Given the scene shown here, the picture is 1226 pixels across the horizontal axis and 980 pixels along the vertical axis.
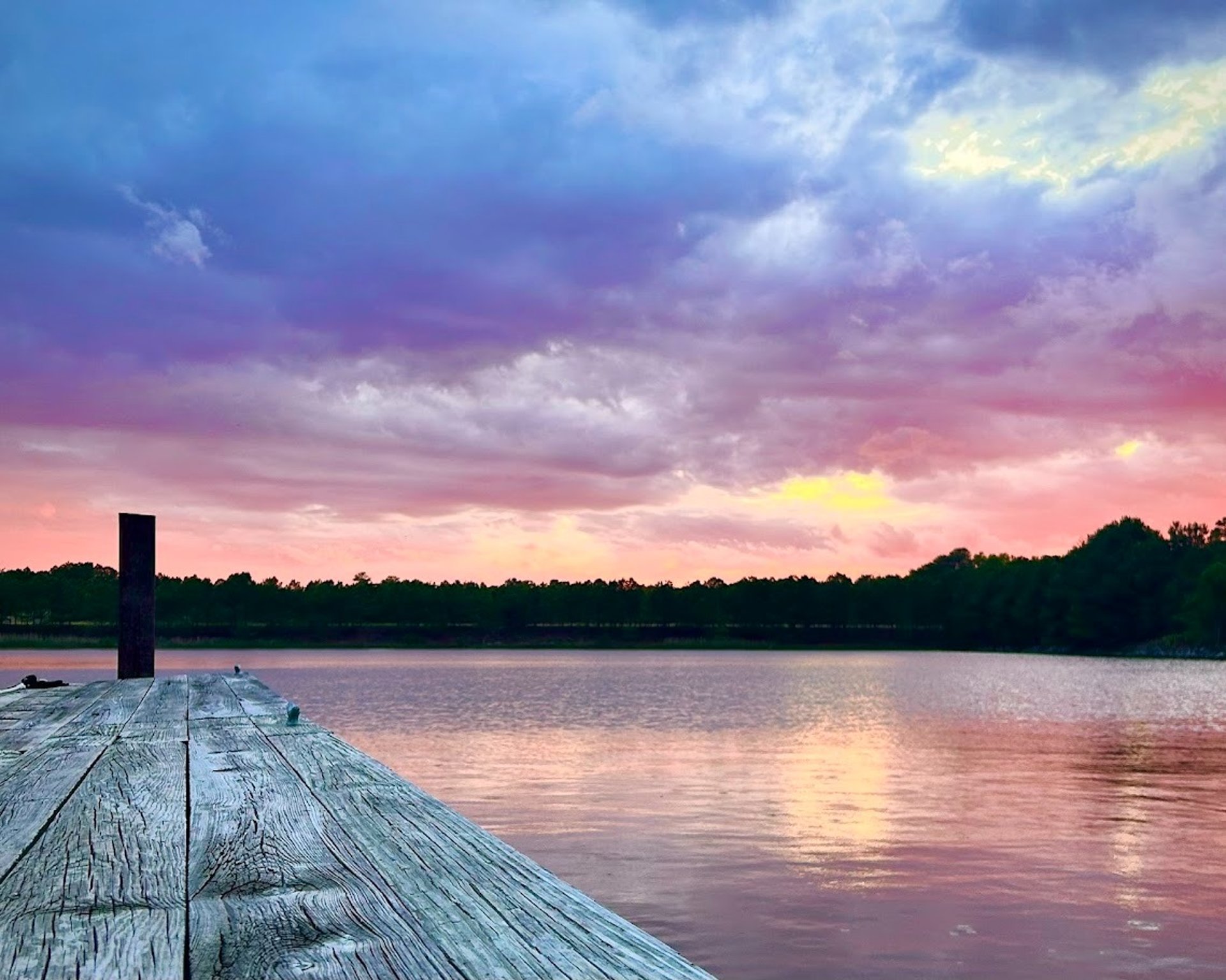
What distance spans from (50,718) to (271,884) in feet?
16.7

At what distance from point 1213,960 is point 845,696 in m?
46.1

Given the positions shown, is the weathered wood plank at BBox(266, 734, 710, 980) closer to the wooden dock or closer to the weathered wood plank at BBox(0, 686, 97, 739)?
the wooden dock

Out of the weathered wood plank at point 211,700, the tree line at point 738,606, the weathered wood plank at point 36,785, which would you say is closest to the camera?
the weathered wood plank at point 36,785

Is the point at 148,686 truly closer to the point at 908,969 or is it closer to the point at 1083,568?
the point at 908,969

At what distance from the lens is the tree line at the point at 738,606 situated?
5546 inches

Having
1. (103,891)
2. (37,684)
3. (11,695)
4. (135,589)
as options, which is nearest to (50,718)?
(11,695)

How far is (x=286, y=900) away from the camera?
2711 millimetres

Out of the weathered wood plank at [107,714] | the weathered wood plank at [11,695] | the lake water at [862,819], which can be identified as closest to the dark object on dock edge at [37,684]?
the weathered wood plank at [11,695]

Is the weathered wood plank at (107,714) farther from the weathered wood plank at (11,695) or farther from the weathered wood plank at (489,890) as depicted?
the weathered wood plank at (489,890)

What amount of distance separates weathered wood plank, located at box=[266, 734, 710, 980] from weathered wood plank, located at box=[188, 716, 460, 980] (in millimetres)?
86

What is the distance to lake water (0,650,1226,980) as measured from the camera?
11.3m

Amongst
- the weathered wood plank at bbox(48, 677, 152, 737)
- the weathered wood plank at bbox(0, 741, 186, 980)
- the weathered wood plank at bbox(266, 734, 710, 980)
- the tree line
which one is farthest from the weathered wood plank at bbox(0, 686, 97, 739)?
the tree line

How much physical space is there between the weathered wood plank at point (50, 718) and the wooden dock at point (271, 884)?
87cm

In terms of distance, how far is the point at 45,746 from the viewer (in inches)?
223
